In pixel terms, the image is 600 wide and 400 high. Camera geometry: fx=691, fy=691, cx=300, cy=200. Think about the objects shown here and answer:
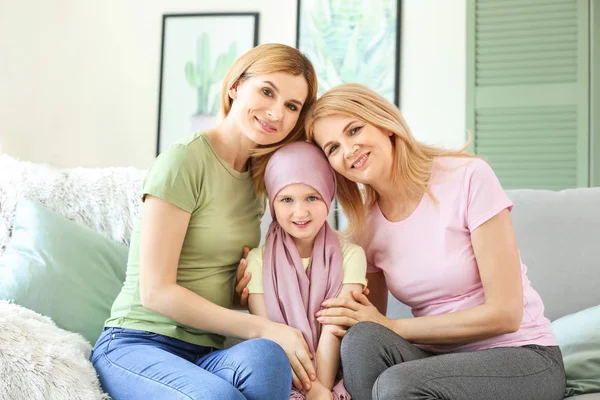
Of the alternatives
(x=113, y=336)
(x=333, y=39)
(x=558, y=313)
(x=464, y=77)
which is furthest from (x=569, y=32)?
(x=113, y=336)

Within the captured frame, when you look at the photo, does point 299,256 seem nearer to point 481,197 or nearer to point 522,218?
point 481,197

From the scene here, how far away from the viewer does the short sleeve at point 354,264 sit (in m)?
1.59

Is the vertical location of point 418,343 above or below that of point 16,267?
below

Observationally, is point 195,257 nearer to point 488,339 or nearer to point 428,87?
point 488,339

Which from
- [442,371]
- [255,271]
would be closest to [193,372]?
[255,271]

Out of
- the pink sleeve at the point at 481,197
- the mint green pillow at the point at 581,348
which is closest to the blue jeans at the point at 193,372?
the pink sleeve at the point at 481,197

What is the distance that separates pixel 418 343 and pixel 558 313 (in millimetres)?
552

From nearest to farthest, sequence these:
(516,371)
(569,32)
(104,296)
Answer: (516,371) < (104,296) < (569,32)

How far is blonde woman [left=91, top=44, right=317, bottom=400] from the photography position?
4.42 ft

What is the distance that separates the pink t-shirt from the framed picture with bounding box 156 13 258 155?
6.80 ft

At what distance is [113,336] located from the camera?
151 cm

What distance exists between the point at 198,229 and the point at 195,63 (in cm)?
215

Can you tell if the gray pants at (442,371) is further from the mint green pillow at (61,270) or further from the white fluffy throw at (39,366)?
the mint green pillow at (61,270)

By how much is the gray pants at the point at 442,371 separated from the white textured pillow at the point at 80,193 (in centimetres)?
86
